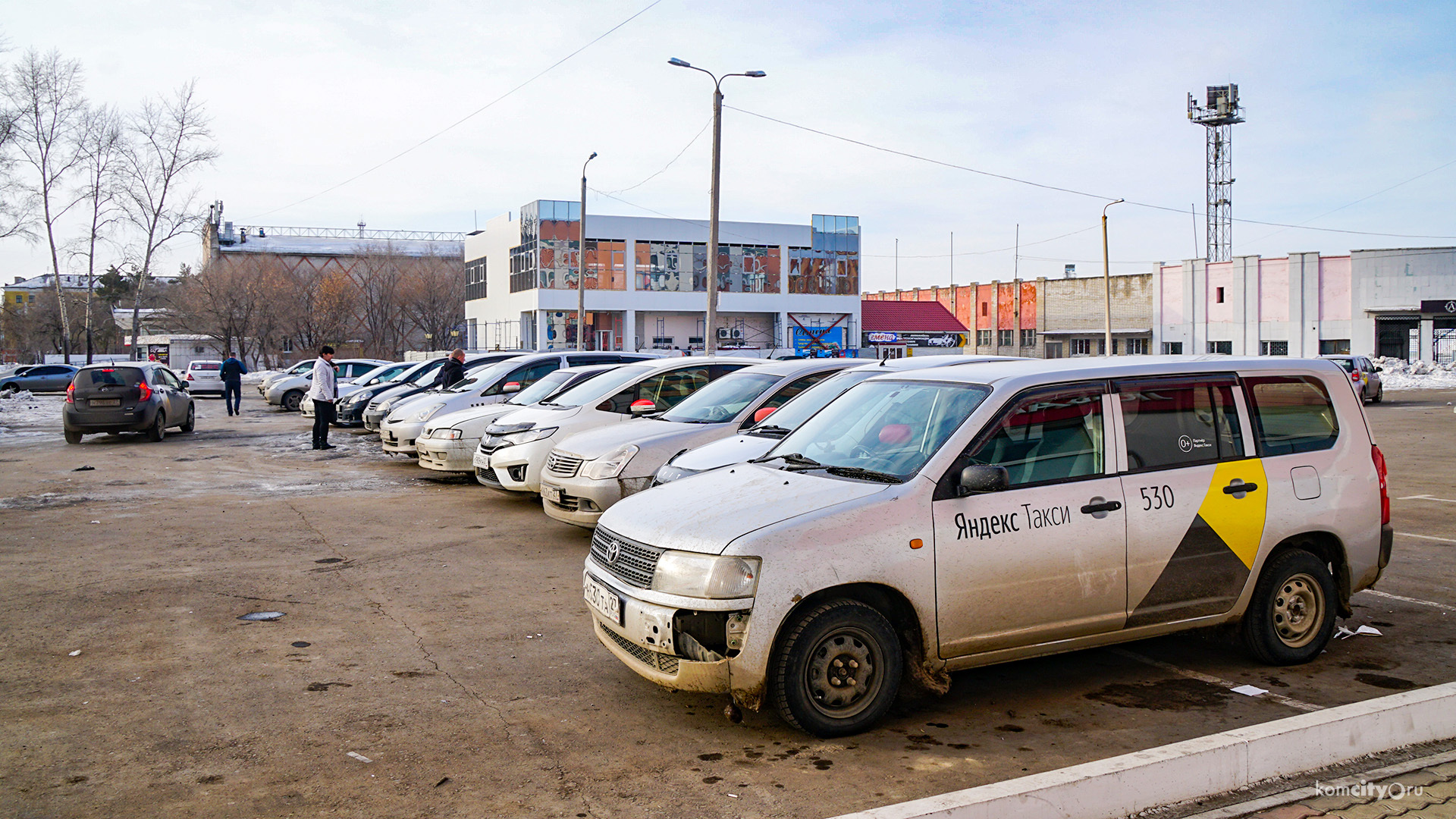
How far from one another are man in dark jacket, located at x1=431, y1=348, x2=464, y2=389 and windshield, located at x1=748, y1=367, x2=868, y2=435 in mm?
11262

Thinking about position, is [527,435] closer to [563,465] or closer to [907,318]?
[563,465]

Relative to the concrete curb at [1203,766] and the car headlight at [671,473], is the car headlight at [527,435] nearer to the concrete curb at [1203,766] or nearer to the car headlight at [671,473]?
the car headlight at [671,473]

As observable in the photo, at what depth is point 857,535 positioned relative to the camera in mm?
4539

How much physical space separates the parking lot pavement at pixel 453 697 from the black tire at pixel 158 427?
1160cm

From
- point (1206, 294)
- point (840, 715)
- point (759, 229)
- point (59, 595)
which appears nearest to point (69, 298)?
point (759, 229)

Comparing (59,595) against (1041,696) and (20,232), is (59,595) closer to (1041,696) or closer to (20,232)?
(1041,696)

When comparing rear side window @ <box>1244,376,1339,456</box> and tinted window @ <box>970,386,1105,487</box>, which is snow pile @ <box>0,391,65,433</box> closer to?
tinted window @ <box>970,386,1105,487</box>

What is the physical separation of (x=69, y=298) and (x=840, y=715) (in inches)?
4026

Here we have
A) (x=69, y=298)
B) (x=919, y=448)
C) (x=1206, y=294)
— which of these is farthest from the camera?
(x=69, y=298)

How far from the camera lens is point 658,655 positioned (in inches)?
183

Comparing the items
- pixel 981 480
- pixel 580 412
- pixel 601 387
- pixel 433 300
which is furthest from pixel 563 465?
pixel 433 300

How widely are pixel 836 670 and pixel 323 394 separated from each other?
15840 millimetres

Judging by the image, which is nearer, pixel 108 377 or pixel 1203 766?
pixel 1203 766

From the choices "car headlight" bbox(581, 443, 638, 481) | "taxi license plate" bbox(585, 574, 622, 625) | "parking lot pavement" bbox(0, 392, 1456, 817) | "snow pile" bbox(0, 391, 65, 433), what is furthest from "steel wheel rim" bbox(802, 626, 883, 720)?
"snow pile" bbox(0, 391, 65, 433)
